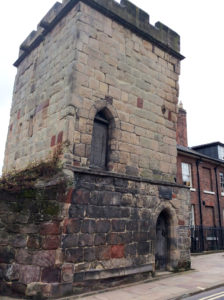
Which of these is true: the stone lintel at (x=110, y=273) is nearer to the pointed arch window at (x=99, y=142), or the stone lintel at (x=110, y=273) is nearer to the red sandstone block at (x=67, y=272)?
the red sandstone block at (x=67, y=272)

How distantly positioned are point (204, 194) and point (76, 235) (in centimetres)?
1302

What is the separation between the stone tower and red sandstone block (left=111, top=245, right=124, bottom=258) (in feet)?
0.13

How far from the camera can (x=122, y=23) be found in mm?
7785

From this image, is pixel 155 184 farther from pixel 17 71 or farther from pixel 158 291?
pixel 17 71

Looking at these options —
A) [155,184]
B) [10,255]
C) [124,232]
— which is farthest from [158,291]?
[10,255]

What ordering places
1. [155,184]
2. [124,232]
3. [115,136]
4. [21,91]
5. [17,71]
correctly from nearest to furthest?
[124,232], [115,136], [155,184], [21,91], [17,71]

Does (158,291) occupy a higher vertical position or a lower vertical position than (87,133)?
lower

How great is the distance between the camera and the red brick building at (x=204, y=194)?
15.3 metres

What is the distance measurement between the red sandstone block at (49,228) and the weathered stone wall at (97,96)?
1464 millimetres

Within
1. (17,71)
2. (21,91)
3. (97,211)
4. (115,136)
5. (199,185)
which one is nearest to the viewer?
(97,211)

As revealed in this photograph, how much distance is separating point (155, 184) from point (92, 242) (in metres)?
2.69

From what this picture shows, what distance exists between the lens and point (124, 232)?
21.2 ft

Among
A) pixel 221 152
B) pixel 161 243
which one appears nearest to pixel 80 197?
pixel 161 243

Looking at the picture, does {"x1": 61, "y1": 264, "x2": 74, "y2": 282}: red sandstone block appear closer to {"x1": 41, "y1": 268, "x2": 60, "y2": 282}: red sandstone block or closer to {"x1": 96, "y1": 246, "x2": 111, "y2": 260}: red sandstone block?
{"x1": 41, "y1": 268, "x2": 60, "y2": 282}: red sandstone block
